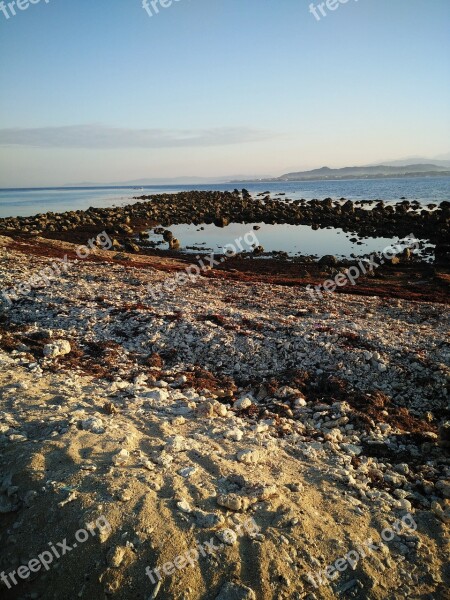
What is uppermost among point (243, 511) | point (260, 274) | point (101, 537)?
point (101, 537)

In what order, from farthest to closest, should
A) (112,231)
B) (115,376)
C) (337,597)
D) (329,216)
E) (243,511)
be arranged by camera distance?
(329,216)
(112,231)
(115,376)
(243,511)
(337,597)

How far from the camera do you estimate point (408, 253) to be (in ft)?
90.1

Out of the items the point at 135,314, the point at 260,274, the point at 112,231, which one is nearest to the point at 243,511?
the point at 135,314

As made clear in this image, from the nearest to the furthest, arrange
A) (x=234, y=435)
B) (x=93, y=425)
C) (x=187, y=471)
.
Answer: (x=187, y=471) → (x=93, y=425) → (x=234, y=435)

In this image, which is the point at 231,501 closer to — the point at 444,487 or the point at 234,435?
the point at 234,435

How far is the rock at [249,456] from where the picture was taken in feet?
20.8

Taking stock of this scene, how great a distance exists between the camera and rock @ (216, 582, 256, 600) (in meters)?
4.16

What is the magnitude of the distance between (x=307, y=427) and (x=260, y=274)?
17.1 meters

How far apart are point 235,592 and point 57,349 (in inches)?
315

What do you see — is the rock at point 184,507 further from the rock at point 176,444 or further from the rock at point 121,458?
the rock at point 176,444

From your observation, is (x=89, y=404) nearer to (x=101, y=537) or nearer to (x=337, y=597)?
(x=101, y=537)

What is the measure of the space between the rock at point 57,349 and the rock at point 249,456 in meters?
6.31

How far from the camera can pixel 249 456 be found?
6.41 m

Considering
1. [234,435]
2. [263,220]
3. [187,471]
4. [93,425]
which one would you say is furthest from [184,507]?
[263,220]
